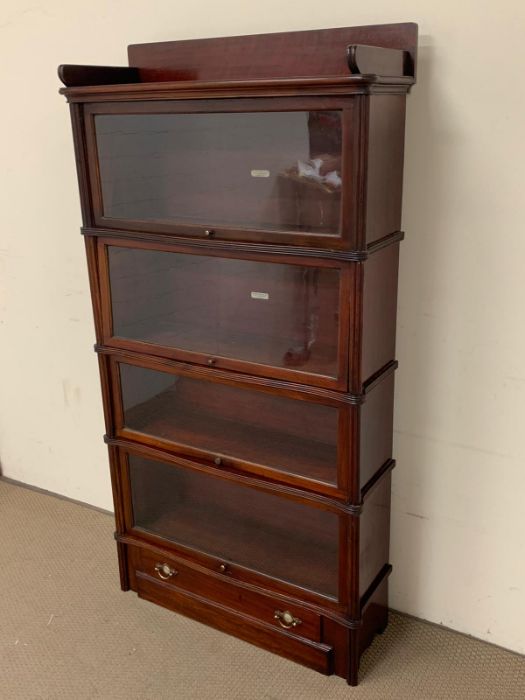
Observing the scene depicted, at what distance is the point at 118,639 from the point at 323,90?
1.48 meters

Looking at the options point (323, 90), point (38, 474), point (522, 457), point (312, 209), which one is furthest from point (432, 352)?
point (38, 474)

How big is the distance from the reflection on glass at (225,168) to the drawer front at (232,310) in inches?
3.6

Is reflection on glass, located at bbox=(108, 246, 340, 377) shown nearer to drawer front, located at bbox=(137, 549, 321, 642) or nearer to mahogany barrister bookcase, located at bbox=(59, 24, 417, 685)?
mahogany barrister bookcase, located at bbox=(59, 24, 417, 685)

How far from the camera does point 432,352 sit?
1688 millimetres

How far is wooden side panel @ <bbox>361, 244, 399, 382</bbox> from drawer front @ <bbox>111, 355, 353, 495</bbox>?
0.14 meters

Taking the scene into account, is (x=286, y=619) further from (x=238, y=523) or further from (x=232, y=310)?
(x=232, y=310)

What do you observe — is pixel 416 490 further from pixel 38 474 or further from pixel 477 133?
pixel 38 474

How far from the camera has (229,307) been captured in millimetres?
1695

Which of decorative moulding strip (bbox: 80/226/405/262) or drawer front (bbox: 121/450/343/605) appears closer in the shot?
decorative moulding strip (bbox: 80/226/405/262)

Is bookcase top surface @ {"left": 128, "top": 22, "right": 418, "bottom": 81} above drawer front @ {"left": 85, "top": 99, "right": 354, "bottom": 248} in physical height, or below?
above

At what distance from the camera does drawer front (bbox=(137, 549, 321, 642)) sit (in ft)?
5.78

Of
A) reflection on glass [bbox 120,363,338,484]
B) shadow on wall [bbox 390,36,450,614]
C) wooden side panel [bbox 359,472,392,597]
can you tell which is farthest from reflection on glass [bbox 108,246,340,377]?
wooden side panel [bbox 359,472,392,597]

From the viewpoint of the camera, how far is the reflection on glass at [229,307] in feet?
5.02

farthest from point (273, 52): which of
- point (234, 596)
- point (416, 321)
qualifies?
point (234, 596)
